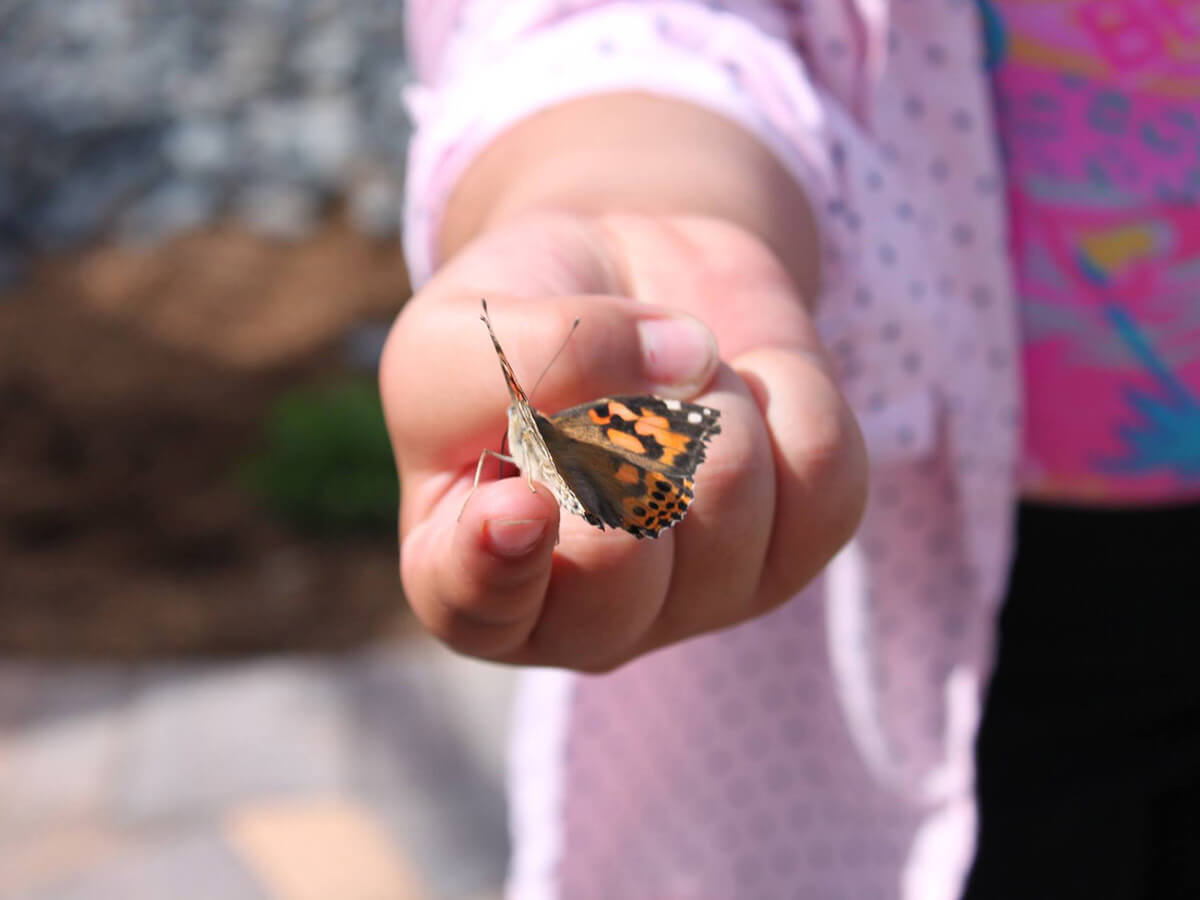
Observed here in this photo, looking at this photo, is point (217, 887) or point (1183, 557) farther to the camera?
point (217, 887)

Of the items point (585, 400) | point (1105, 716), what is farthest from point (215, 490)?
point (585, 400)

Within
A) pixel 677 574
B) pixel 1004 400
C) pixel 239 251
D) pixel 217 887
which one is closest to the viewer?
pixel 677 574

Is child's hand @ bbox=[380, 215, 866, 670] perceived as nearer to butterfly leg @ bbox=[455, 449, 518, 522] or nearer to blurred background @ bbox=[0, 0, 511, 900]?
butterfly leg @ bbox=[455, 449, 518, 522]

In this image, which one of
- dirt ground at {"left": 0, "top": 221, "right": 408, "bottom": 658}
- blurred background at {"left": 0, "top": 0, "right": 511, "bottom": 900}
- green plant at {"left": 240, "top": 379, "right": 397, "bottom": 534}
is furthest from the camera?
green plant at {"left": 240, "top": 379, "right": 397, "bottom": 534}

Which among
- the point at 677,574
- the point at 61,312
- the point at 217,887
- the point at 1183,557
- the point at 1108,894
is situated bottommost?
the point at 61,312

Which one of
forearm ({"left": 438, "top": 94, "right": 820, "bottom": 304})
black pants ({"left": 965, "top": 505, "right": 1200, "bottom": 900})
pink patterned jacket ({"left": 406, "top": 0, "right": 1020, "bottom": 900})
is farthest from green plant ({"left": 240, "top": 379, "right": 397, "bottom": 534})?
forearm ({"left": 438, "top": 94, "right": 820, "bottom": 304})

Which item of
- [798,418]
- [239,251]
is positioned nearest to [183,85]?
[239,251]

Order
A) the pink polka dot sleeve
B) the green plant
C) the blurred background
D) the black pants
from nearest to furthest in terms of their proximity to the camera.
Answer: the pink polka dot sleeve, the black pants, the blurred background, the green plant

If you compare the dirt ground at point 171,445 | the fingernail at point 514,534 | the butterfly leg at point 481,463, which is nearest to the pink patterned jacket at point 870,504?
the butterfly leg at point 481,463

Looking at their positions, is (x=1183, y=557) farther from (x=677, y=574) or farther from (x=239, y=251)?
(x=239, y=251)
